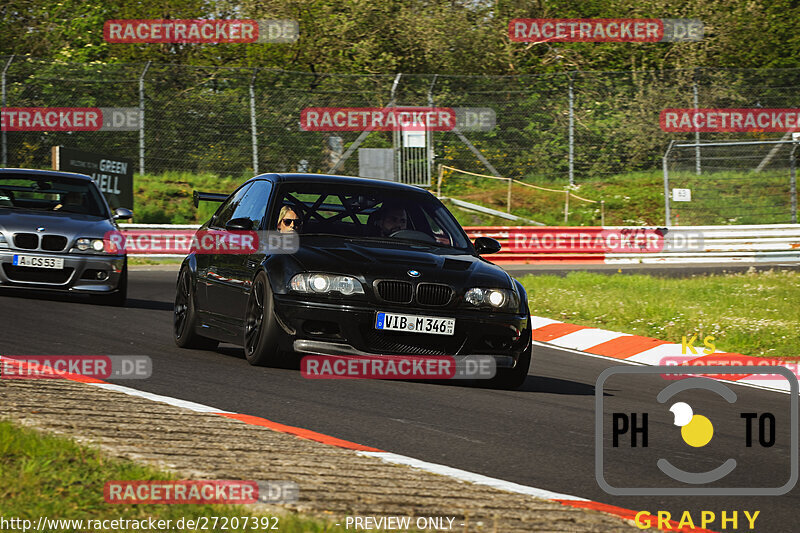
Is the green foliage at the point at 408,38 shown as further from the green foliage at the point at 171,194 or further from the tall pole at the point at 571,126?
the green foliage at the point at 171,194

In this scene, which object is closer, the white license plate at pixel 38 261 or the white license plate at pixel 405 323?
the white license plate at pixel 405 323

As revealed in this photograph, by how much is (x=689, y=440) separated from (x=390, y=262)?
2479 mm

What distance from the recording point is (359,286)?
8.41m

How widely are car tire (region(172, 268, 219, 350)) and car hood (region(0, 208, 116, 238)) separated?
3579 mm

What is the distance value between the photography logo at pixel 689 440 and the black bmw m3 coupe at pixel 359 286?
996 millimetres

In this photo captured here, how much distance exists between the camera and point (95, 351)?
9711mm

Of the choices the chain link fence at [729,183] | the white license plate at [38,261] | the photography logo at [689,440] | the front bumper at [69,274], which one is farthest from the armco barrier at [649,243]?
the photography logo at [689,440]

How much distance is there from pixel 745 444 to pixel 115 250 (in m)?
8.58

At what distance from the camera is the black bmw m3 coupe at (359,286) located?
8406 millimetres

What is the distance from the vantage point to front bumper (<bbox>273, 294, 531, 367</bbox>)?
8.37 meters

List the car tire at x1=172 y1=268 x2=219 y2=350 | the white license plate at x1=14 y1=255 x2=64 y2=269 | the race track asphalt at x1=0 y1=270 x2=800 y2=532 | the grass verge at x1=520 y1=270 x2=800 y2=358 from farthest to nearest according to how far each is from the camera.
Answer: the white license plate at x1=14 y1=255 x2=64 y2=269
the grass verge at x1=520 y1=270 x2=800 y2=358
the car tire at x1=172 y1=268 x2=219 y2=350
the race track asphalt at x1=0 y1=270 x2=800 y2=532

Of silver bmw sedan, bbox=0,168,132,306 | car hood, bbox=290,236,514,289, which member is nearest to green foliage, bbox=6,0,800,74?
silver bmw sedan, bbox=0,168,132,306

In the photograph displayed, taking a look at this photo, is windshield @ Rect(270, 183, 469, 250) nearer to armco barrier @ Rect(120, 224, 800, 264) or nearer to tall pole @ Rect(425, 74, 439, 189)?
armco barrier @ Rect(120, 224, 800, 264)

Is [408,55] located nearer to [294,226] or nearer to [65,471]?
[294,226]
